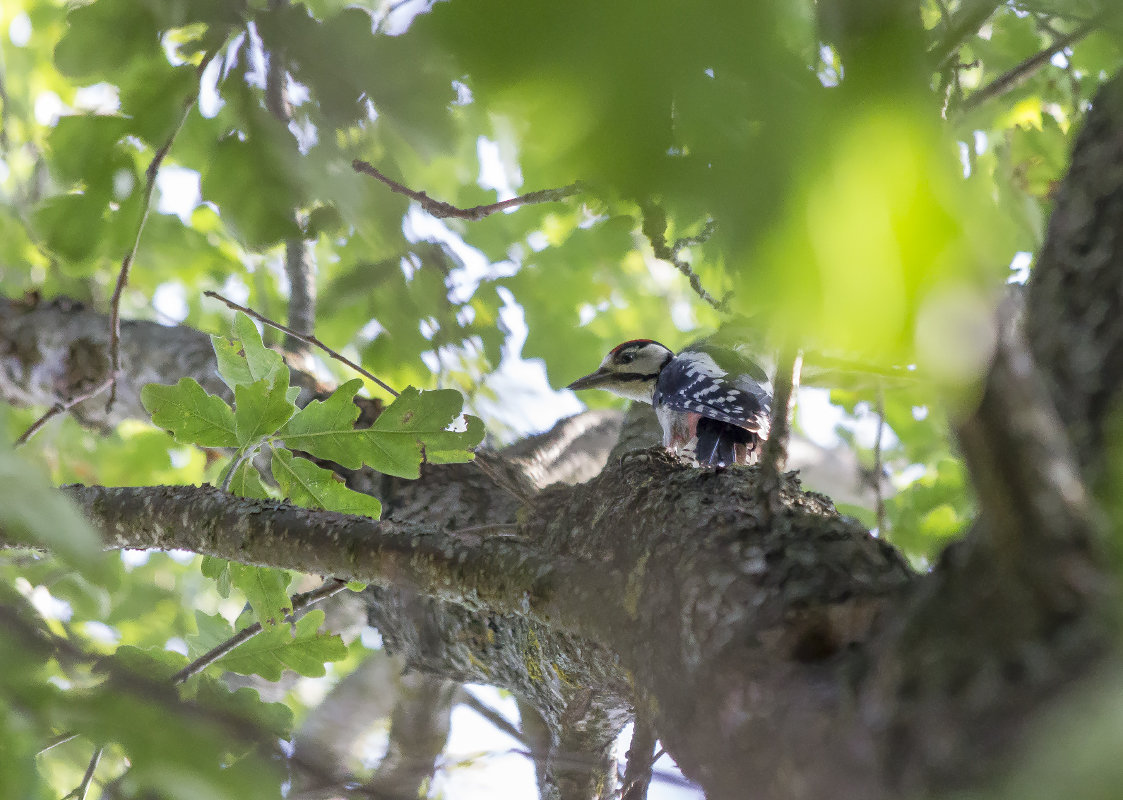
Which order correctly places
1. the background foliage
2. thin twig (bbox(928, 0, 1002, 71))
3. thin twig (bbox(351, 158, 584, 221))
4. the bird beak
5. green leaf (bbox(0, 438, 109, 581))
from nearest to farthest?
the background foliage, green leaf (bbox(0, 438, 109, 581)), thin twig (bbox(928, 0, 1002, 71)), thin twig (bbox(351, 158, 584, 221)), the bird beak

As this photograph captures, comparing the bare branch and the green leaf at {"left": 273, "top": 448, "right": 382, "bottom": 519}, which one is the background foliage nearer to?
the green leaf at {"left": 273, "top": 448, "right": 382, "bottom": 519}

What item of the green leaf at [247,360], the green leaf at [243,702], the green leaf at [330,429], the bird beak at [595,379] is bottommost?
the green leaf at [243,702]

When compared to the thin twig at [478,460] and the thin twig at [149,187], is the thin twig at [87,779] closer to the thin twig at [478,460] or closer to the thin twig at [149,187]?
the thin twig at [478,460]

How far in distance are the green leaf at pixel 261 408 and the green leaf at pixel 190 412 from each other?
0.05 m

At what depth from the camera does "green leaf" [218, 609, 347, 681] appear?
1744mm

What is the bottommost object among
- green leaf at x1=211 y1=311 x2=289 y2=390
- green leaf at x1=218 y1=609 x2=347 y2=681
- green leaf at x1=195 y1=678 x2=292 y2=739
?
green leaf at x1=195 y1=678 x2=292 y2=739

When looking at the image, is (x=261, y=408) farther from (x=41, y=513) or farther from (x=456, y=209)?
(x=41, y=513)

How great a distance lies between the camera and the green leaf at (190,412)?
1.64m

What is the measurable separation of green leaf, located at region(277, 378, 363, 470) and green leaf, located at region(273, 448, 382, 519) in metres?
0.06

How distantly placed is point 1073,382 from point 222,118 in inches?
62.0

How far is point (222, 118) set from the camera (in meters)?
1.69

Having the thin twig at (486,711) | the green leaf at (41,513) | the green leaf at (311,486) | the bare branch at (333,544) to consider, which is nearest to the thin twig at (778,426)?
the bare branch at (333,544)

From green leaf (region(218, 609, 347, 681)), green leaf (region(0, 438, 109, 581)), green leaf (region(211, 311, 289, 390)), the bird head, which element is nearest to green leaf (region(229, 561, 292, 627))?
green leaf (region(218, 609, 347, 681))

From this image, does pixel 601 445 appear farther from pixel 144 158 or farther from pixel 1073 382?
pixel 1073 382
